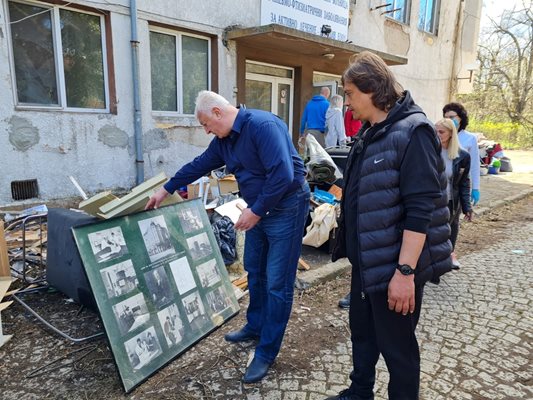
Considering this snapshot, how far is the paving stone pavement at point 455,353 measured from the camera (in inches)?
92.6

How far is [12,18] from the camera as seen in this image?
514 cm

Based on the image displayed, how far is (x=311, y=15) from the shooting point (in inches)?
332

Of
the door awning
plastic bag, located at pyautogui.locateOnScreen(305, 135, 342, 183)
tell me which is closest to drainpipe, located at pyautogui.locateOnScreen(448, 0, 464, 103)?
the door awning

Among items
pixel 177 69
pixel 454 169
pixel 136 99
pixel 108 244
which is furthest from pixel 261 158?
pixel 177 69

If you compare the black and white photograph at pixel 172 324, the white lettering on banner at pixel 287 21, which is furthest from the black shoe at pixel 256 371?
the white lettering on banner at pixel 287 21

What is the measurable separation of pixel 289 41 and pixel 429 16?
866cm

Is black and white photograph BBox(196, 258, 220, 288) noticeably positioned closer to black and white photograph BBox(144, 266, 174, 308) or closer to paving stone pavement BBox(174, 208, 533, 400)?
black and white photograph BBox(144, 266, 174, 308)

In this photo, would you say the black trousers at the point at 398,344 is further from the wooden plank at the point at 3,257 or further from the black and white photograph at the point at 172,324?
the wooden plank at the point at 3,257

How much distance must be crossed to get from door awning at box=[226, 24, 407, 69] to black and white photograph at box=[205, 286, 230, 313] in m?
5.08

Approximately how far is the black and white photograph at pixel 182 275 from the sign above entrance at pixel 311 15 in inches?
253

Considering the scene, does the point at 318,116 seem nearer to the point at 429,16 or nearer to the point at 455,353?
the point at 455,353

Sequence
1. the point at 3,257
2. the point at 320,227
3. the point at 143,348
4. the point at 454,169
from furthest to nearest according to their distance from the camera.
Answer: the point at 320,227, the point at 454,169, the point at 3,257, the point at 143,348

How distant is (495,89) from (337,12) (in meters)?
24.0

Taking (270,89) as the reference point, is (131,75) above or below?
below
